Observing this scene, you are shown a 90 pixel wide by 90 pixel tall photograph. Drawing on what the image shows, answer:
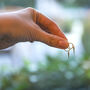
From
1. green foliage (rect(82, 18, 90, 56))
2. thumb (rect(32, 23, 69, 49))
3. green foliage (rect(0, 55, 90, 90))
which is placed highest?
thumb (rect(32, 23, 69, 49))

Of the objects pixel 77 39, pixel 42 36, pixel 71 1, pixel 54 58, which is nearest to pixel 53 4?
pixel 71 1

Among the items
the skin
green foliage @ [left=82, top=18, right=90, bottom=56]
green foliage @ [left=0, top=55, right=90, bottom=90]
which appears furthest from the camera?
green foliage @ [left=82, top=18, right=90, bottom=56]

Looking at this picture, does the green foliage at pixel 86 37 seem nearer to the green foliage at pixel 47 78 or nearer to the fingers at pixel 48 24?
the green foliage at pixel 47 78

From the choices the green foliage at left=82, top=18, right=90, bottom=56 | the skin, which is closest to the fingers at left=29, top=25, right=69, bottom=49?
the skin

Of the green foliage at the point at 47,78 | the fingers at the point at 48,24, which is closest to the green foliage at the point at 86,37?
the green foliage at the point at 47,78

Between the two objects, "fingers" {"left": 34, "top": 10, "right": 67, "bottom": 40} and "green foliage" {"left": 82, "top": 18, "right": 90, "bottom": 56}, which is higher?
"fingers" {"left": 34, "top": 10, "right": 67, "bottom": 40}

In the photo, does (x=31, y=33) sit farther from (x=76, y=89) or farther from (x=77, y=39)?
(x=77, y=39)

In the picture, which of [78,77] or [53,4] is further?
[53,4]

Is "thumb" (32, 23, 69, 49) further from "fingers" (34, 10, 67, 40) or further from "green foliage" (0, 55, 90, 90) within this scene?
"green foliage" (0, 55, 90, 90)
